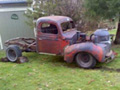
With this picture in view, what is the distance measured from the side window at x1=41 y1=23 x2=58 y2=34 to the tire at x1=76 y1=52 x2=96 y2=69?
149cm

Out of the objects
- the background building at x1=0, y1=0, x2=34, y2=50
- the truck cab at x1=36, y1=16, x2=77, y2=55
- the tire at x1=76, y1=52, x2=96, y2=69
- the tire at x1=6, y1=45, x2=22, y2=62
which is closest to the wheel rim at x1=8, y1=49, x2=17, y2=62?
the tire at x1=6, y1=45, x2=22, y2=62

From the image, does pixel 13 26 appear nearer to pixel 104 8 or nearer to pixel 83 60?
pixel 104 8

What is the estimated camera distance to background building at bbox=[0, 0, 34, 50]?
10491 millimetres

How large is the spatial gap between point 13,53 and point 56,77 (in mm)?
2925

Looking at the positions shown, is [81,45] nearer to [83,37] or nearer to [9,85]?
[83,37]

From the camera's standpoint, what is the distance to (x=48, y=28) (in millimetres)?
7523

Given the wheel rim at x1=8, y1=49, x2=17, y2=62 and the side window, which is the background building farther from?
the side window

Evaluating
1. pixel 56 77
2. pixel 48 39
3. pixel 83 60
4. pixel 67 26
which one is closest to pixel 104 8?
pixel 67 26

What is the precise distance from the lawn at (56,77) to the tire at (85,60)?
0.21m

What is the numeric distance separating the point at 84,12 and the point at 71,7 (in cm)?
78

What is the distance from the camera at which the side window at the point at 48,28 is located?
7.35 meters

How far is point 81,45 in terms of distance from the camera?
6379 mm

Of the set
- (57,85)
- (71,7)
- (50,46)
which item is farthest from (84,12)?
(57,85)

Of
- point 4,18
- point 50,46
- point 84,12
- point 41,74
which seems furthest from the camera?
point 4,18
